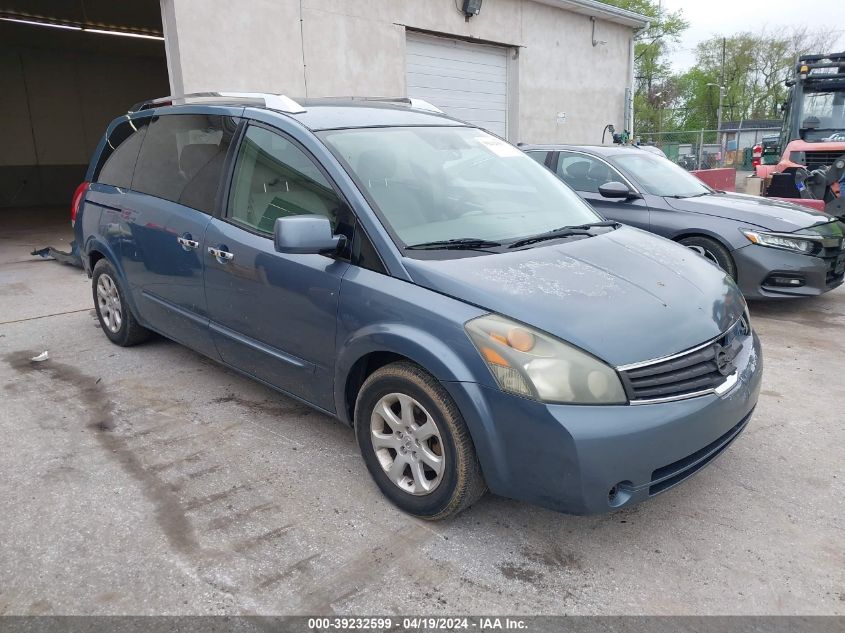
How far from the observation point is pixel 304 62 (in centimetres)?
934

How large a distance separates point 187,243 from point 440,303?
1.92 m

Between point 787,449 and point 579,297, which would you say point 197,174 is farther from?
point 787,449

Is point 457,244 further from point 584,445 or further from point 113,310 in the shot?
point 113,310

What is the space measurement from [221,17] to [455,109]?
4.96 metres

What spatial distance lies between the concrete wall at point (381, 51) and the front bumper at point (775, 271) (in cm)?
635

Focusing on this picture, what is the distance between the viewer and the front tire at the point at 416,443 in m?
2.62

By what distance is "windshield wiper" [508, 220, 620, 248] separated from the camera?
3224 millimetres

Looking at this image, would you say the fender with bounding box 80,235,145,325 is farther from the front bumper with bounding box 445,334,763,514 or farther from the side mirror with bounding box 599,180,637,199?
the side mirror with bounding box 599,180,637,199

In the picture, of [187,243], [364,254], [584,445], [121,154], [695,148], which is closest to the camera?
[584,445]

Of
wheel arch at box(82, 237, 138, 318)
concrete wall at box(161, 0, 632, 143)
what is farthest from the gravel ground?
concrete wall at box(161, 0, 632, 143)

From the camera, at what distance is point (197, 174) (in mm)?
3996

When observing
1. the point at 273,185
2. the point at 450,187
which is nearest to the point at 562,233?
the point at 450,187

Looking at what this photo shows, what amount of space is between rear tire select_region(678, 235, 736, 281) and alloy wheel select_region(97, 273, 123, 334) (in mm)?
4930

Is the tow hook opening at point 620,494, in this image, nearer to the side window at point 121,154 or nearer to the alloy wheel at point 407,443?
the alloy wheel at point 407,443
